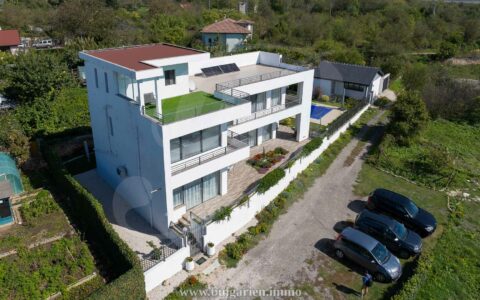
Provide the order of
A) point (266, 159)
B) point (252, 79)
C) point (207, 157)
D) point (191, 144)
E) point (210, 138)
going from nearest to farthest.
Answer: point (191, 144) < point (207, 157) < point (210, 138) < point (252, 79) < point (266, 159)

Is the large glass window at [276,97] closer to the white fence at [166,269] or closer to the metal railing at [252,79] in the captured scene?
the metal railing at [252,79]

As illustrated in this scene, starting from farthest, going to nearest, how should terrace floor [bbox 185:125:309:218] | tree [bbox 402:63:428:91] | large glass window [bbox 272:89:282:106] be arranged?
1. tree [bbox 402:63:428:91]
2. large glass window [bbox 272:89:282:106]
3. terrace floor [bbox 185:125:309:218]

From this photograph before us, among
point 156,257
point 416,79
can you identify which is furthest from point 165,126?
point 416,79

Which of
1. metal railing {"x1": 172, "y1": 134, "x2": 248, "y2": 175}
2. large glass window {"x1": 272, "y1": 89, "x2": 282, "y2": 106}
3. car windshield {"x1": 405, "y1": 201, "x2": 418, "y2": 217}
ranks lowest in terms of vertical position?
car windshield {"x1": 405, "y1": 201, "x2": 418, "y2": 217}

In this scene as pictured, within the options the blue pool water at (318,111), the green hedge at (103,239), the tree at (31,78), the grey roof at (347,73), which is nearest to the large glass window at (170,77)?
the green hedge at (103,239)

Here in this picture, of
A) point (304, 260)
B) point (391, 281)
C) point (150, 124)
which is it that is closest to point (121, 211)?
point (150, 124)

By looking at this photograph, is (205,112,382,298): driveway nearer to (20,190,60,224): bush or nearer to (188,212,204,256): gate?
(188,212,204,256): gate

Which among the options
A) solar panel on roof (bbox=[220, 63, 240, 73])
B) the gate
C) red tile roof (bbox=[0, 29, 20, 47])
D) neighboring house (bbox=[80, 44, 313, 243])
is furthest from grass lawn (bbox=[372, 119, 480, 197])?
red tile roof (bbox=[0, 29, 20, 47])

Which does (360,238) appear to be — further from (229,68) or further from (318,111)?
(318,111)
